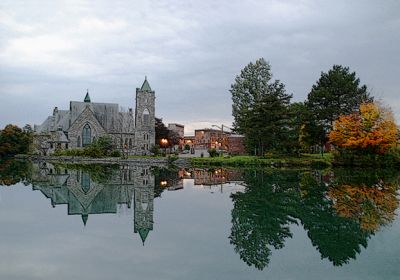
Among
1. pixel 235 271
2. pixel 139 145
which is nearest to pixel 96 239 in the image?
pixel 235 271

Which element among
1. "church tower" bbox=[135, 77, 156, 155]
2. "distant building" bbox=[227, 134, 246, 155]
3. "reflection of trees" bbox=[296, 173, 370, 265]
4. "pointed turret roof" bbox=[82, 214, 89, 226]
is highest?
"church tower" bbox=[135, 77, 156, 155]

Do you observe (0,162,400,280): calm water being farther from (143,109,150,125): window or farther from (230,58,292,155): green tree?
(143,109,150,125): window

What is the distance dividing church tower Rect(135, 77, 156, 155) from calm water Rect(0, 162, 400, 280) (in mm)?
46229

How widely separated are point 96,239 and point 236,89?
43.3 meters

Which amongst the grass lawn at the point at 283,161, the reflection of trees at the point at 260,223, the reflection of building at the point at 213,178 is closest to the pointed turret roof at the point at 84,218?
the reflection of trees at the point at 260,223

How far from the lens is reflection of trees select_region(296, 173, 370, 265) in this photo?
8536 mm

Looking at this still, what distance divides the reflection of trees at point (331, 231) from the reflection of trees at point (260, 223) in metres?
0.62

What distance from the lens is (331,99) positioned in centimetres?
4228

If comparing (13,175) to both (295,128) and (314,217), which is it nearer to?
(314,217)

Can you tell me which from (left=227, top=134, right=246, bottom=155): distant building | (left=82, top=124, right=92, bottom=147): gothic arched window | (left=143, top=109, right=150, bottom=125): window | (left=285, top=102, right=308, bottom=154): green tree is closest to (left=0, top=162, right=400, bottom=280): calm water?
(left=285, top=102, right=308, bottom=154): green tree

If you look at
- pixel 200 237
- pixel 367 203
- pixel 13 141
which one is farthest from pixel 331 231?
pixel 13 141

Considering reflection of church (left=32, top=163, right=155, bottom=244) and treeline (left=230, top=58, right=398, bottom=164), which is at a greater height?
treeline (left=230, top=58, right=398, bottom=164)

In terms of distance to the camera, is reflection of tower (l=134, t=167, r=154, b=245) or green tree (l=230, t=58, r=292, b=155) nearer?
reflection of tower (l=134, t=167, r=154, b=245)

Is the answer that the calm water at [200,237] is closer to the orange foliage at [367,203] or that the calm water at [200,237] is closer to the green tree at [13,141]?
the orange foliage at [367,203]
